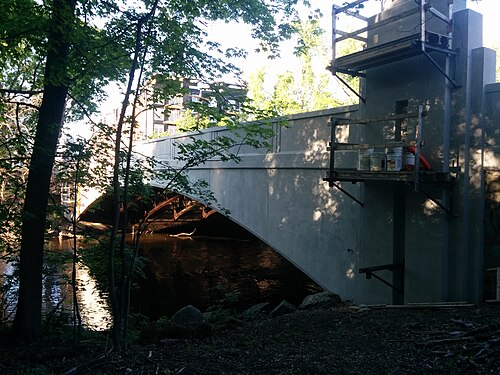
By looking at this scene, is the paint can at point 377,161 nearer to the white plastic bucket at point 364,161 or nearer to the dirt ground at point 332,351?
the white plastic bucket at point 364,161

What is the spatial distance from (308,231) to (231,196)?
3.17 m

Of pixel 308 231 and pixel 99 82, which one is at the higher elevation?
pixel 99 82

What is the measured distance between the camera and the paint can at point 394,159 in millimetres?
6594

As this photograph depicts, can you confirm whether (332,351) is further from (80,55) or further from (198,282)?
(198,282)

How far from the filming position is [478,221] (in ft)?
21.7

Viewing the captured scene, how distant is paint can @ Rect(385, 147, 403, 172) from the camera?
6594 mm

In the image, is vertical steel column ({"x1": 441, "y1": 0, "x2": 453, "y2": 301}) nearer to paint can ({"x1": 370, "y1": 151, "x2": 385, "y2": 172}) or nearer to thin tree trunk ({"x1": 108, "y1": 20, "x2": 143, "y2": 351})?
paint can ({"x1": 370, "y1": 151, "x2": 385, "y2": 172})

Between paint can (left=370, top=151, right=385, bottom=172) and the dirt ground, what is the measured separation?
2.02 meters

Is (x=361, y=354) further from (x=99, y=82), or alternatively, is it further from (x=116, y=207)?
(x=99, y=82)

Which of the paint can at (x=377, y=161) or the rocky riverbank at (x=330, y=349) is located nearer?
the rocky riverbank at (x=330, y=349)

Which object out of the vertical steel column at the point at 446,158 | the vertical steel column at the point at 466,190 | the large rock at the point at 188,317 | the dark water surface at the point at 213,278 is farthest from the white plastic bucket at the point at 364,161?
the dark water surface at the point at 213,278

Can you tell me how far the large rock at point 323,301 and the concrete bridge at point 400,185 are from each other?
0.49 feet

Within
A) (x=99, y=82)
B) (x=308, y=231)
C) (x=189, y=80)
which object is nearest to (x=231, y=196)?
(x=308, y=231)

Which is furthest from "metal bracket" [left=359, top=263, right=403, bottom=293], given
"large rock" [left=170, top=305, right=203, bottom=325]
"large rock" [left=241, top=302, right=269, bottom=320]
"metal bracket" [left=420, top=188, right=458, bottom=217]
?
"large rock" [left=170, top=305, right=203, bottom=325]
